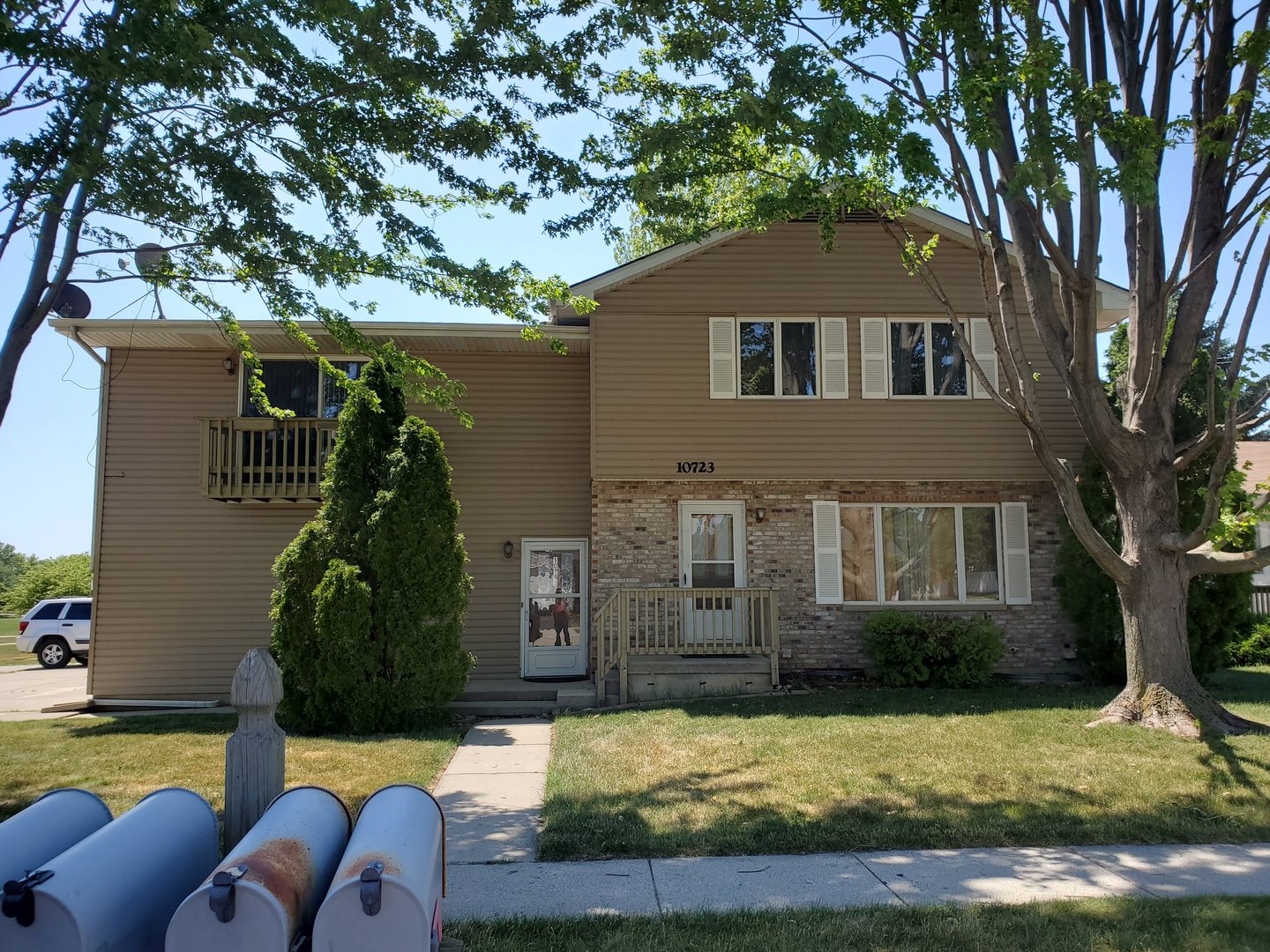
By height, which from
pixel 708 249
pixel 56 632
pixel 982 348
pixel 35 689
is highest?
pixel 708 249

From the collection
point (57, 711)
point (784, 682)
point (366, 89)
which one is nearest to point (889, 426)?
point (784, 682)

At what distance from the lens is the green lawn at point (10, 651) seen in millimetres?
24828

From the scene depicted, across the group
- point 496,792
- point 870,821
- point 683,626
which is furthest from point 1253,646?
point 496,792

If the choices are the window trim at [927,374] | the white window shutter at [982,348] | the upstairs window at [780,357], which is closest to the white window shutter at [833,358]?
the upstairs window at [780,357]

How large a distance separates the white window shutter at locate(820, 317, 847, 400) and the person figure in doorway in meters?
5.24

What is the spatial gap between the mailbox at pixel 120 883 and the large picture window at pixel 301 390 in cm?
1094

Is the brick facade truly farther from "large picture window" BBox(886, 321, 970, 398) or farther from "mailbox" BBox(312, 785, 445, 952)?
"mailbox" BBox(312, 785, 445, 952)

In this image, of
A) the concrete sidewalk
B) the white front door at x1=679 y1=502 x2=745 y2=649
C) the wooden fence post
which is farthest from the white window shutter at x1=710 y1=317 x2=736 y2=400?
the wooden fence post

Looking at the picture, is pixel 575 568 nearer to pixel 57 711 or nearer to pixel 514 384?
pixel 514 384

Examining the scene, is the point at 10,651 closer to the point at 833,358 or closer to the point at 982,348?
the point at 833,358

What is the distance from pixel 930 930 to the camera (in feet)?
14.7

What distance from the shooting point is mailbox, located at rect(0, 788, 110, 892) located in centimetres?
321

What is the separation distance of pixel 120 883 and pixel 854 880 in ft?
13.0

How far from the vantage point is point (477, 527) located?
14.2m
